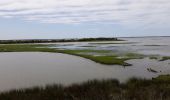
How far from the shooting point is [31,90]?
1359 cm

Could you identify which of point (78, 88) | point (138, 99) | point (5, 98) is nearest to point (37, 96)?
point (5, 98)

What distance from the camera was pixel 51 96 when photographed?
12.1 metres

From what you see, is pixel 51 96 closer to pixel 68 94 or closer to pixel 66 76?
pixel 68 94

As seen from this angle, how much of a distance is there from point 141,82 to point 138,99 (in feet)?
17.6

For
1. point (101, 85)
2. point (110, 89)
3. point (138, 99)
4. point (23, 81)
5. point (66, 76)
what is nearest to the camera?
point (138, 99)

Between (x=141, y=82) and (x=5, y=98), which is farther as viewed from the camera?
(x=141, y=82)

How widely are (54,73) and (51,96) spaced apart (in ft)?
31.7

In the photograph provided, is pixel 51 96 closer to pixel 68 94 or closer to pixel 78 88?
pixel 68 94

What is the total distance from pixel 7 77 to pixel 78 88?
8.65 meters

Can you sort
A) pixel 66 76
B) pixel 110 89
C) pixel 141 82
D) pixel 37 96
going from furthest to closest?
1. pixel 66 76
2. pixel 141 82
3. pixel 110 89
4. pixel 37 96

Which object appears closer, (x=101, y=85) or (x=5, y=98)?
(x=5, y=98)

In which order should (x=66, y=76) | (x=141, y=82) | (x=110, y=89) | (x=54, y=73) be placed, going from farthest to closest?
1. (x=54, y=73)
2. (x=66, y=76)
3. (x=141, y=82)
4. (x=110, y=89)

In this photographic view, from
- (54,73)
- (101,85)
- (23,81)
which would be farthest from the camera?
(54,73)

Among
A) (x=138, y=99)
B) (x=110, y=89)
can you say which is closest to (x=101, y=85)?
(x=110, y=89)
